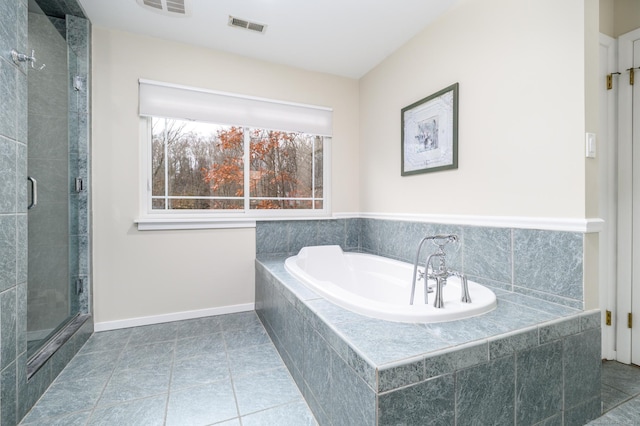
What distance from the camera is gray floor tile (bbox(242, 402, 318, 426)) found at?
53.0 inches

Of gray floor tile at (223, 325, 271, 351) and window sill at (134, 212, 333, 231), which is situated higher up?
window sill at (134, 212, 333, 231)

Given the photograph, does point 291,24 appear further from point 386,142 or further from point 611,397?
point 611,397

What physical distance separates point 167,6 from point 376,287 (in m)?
2.57

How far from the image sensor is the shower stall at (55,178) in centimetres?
162

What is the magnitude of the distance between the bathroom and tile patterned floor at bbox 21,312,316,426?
0.30 meters

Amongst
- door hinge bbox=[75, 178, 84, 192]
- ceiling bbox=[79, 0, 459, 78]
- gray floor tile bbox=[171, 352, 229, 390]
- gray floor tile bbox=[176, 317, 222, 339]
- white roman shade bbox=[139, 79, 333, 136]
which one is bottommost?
gray floor tile bbox=[171, 352, 229, 390]

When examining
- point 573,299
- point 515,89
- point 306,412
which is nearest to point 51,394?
point 306,412

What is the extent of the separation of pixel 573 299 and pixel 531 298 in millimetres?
171

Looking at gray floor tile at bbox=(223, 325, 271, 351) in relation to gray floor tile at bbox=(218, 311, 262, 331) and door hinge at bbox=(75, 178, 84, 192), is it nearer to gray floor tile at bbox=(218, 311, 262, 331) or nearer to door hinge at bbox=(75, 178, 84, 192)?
gray floor tile at bbox=(218, 311, 262, 331)

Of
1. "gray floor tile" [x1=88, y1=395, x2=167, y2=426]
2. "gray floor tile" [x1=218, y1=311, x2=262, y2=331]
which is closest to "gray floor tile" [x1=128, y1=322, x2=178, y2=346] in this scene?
"gray floor tile" [x1=218, y1=311, x2=262, y2=331]

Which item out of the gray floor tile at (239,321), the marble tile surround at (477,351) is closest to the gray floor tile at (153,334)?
the gray floor tile at (239,321)

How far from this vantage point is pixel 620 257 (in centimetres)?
183

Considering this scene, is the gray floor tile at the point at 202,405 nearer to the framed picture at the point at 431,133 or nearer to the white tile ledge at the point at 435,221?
the white tile ledge at the point at 435,221

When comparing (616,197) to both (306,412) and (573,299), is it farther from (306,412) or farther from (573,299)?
(306,412)
